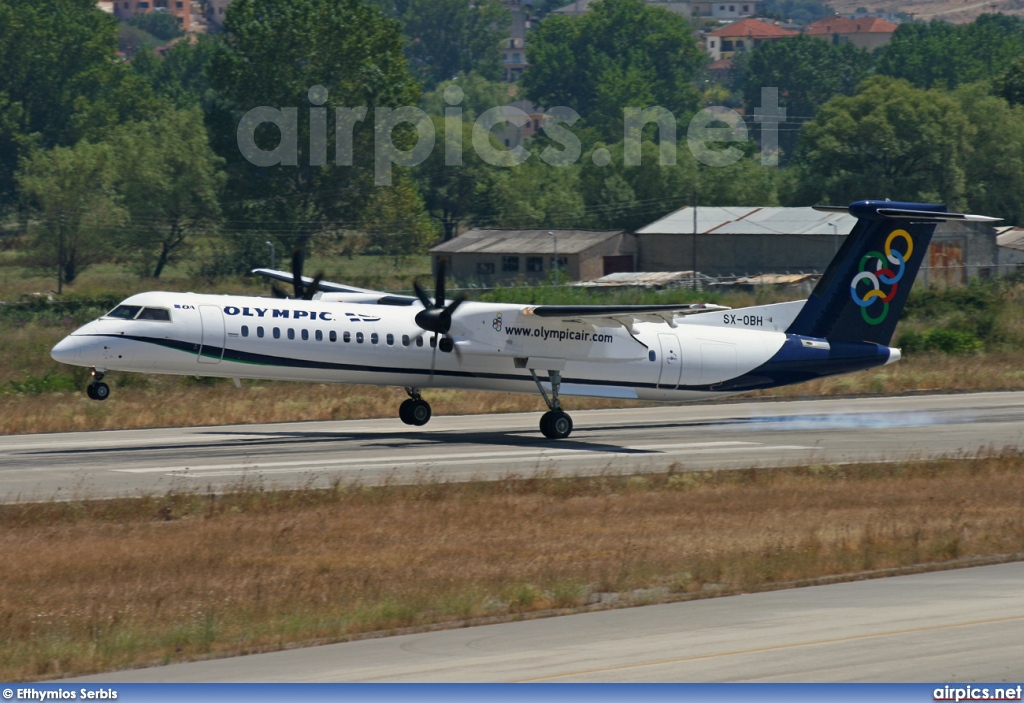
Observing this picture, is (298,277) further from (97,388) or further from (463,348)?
(97,388)

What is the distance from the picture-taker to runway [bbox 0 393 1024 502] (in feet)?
80.2

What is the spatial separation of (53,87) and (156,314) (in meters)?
108

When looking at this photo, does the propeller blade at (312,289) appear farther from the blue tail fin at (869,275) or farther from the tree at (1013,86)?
the tree at (1013,86)

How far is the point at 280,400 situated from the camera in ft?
128

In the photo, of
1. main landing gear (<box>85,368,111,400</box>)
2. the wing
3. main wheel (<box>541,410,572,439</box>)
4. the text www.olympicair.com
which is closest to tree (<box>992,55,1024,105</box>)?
the text www.olympicair.com

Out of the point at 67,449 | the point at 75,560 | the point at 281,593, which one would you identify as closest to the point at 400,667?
the point at 281,593

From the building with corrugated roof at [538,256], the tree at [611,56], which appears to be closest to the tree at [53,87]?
the building with corrugated roof at [538,256]

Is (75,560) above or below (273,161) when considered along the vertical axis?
below

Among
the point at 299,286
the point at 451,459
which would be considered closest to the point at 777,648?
the point at 451,459

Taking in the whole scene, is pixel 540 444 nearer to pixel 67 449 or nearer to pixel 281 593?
pixel 67 449

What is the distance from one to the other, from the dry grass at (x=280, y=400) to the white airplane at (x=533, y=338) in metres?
4.14

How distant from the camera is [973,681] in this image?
10117mm

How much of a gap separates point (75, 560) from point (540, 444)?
48.7 ft

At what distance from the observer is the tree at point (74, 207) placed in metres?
85.9
